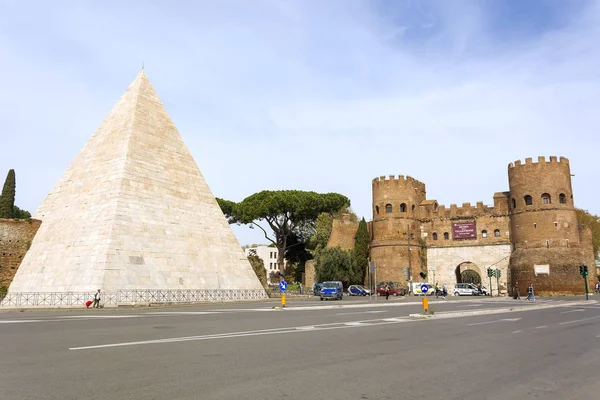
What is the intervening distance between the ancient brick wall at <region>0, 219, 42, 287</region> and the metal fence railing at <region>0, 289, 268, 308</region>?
3752 mm

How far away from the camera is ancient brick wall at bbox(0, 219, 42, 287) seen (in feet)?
89.5

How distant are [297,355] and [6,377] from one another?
3565mm

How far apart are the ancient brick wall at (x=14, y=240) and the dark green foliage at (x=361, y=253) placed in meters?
30.9

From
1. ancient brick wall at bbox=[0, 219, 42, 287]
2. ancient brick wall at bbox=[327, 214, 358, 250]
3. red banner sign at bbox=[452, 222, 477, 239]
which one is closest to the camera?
ancient brick wall at bbox=[0, 219, 42, 287]

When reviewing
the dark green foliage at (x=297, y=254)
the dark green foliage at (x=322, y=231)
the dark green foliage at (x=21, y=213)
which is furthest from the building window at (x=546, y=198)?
the dark green foliage at (x=21, y=213)

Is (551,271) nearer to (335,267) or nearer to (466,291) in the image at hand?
(466,291)

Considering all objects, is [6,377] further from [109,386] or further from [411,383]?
[411,383]

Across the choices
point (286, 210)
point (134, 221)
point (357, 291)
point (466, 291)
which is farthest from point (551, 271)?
point (134, 221)

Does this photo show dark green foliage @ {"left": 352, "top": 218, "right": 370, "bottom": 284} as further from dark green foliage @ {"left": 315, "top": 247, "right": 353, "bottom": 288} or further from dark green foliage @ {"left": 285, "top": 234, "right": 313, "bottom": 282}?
dark green foliage @ {"left": 285, "top": 234, "right": 313, "bottom": 282}

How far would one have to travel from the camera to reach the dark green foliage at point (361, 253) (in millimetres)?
49438

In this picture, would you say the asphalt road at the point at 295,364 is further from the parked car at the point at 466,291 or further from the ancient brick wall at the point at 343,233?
the ancient brick wall at the point at 343,233

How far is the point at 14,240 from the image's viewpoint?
27609 mm

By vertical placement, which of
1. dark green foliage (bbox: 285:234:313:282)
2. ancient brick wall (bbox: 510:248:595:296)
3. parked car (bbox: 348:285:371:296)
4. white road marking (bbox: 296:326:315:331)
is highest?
dark green foliage (bbox: 285:234:313:282)

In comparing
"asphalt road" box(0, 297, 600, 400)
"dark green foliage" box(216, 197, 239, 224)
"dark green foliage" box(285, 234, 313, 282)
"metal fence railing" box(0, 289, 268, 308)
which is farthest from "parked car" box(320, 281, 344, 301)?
"dark green foliage" box(216, 197, 239, 224)
